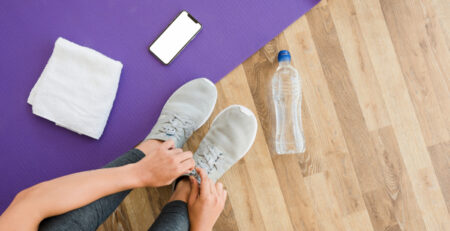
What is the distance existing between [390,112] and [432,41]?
0.80ft

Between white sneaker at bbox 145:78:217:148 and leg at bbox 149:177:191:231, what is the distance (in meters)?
0.12

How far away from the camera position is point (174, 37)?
0.81 meters

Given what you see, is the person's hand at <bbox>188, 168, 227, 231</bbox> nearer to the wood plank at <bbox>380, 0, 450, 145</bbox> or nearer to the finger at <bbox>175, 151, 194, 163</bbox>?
the finger at <bbox>175, 151, 194, 163</bbox>

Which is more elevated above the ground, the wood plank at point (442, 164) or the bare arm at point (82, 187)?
the bare arm at point (82, 187)

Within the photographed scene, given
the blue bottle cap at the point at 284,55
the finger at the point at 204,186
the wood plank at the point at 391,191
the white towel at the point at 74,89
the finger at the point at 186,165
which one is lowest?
the wood plank at the point at 391,191

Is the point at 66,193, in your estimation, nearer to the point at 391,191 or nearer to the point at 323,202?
the point at 323,202

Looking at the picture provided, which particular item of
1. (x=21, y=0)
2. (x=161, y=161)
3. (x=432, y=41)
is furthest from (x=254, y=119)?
(x=21, y=0)

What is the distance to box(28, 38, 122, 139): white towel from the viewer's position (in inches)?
30.0

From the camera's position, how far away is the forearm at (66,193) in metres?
0.54

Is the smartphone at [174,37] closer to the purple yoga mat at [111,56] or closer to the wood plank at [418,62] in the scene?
the purple yoga mat at [111,56]

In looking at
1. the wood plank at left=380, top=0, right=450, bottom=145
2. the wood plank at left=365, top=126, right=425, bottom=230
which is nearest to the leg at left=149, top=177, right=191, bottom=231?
the wood plank at left=365, top=126, right=425, bottom=230

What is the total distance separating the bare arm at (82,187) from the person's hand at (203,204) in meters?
0.08

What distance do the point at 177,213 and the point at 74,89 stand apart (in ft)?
1.37

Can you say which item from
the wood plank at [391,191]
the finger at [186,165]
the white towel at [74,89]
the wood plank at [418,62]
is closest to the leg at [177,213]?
the finger at [186,165]
